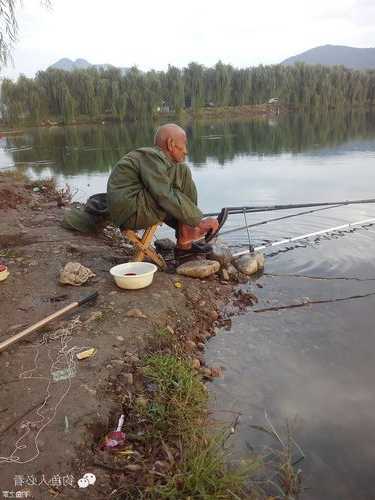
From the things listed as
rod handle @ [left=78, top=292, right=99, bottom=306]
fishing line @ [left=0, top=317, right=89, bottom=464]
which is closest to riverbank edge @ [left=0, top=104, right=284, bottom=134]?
rod handle @ [left=78, top=292, right=99, bottom=306]

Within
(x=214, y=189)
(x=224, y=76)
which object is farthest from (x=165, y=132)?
(x=224, y=76)

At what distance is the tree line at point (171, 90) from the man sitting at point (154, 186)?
180ft

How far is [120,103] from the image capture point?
5988cm

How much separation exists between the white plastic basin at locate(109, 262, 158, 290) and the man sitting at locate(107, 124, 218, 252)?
0.45 metres

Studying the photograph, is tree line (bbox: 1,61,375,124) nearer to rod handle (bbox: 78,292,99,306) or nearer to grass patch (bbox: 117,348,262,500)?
rod handle (bbox: 78,292,99,306)

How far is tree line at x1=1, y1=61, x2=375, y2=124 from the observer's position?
187 ft

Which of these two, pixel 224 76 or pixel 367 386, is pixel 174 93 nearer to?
pixel 224 76

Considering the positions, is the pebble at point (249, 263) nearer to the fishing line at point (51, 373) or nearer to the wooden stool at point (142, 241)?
the wooden stool at point (142, 241)

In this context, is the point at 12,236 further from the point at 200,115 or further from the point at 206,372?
the point at 200,115

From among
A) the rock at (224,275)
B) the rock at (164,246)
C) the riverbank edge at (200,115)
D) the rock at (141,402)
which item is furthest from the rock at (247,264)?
the riverbank edge at (200,115)

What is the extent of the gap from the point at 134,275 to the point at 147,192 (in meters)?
0.91

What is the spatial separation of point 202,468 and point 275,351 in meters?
1.75

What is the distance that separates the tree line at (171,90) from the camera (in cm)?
5691

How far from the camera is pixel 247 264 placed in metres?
5.27
